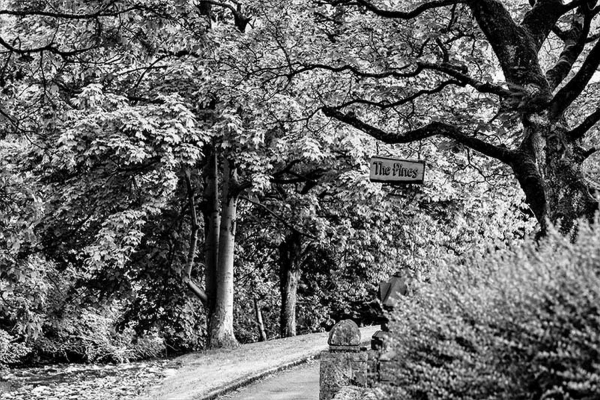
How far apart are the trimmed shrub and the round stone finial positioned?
4671mm

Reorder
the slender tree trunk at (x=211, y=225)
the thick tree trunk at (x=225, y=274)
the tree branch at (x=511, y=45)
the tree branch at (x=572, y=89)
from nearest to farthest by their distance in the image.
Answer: the tree branch at (x=572, y=89) → the tree branch at (x=511, y=45) → the thick tree trunk at (x=225, y=274) → the slender tree trunk at (x=211, y=225)

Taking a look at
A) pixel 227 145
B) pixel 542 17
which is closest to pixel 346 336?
pixel 542 17

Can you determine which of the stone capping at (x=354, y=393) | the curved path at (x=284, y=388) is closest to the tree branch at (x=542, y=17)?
the stone capping at (x=354, y=393)

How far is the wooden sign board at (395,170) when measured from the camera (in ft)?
31.5

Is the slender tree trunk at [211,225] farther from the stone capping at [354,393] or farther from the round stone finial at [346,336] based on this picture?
the stone capping at [354,393]

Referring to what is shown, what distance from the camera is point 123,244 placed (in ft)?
61.4

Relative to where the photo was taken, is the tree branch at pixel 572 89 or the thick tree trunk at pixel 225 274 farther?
the thick tree trunk at pixel 225 274

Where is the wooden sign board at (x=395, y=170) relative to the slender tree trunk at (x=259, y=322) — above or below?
above

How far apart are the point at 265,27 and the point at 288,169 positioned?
558cm

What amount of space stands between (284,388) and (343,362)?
4.38 m

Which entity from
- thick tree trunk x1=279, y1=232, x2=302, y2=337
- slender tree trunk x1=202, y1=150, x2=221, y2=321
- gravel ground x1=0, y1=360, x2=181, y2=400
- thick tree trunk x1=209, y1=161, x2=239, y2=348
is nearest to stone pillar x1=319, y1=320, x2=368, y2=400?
gravel ground x1=0, y1=360, x2=181, y2=400

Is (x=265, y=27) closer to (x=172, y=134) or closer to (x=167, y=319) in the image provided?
(x=172, y=134)

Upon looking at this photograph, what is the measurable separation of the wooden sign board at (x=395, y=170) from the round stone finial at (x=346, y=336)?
1921 millimetres

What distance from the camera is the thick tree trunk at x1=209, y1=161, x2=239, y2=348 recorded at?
21.0 m
